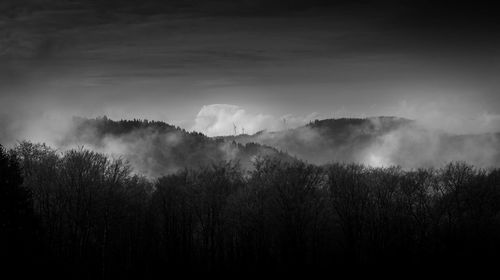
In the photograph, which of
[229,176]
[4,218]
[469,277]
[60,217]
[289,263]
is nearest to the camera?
[4,218]

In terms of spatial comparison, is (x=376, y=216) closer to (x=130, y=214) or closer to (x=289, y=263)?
(x=289, y=263)

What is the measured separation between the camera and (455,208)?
95.2 meters

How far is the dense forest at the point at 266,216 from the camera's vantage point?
252ft

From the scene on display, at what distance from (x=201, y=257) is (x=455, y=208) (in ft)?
158

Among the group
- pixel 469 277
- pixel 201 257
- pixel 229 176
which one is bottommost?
pixel 469 277

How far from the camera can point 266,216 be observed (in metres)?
86.8

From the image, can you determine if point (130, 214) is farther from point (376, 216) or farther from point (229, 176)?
point (376, 216)

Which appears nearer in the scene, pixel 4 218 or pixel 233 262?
pixel 4 218

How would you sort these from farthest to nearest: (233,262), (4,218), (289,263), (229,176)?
(229,176), (233,262), (289,263), (4,218)

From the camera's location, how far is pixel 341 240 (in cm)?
9406

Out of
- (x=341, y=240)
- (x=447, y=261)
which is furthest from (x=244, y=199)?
(x=447, y=261)

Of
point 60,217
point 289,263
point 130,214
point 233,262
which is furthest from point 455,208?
point 60,217

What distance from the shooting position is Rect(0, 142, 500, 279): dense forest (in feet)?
252

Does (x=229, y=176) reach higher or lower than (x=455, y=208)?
higher
